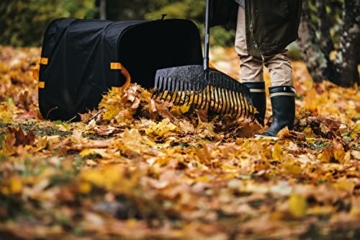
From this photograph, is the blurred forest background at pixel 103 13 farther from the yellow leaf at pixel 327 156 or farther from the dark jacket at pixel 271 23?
the yellow leaf at pixel 327 156

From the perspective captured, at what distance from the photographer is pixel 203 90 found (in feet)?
13.0

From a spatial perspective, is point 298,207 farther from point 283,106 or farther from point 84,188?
point 283,106

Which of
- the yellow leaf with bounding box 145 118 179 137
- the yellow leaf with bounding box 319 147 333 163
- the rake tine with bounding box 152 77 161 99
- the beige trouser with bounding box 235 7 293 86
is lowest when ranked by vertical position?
the yellow leaf with bounding box 145 118 179 137

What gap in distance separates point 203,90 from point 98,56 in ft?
2.48

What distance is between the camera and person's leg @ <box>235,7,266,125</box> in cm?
418

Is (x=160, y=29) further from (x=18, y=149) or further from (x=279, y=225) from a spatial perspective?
(x=279, y=225)

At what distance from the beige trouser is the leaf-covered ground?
0.35 metres

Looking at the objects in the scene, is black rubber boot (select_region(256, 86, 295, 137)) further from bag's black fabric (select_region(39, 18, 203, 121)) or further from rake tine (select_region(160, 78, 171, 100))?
bag's black fabric (select_region(39, 18, 203, 121))

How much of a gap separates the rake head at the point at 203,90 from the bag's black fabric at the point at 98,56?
1.06 ft

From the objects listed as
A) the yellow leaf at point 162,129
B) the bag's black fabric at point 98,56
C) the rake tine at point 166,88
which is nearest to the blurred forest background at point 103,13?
the bag's black fabric at point 98,56

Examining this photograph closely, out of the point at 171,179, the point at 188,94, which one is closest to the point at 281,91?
the point at 188,94

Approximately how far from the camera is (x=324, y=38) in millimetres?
7535

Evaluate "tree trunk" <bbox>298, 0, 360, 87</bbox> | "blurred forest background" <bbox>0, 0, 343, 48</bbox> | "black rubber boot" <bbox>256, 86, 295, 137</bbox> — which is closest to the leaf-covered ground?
"black rubber boot" <bbox>256, 86, 295, 137</bbox>

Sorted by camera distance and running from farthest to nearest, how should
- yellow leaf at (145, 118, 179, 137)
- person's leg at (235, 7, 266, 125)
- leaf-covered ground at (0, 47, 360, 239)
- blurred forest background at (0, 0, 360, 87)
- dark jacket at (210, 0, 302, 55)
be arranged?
blurred forest background at (0, 0, 360, 87) < person's leg at (235, 7, 266, 125) < dark jacket at (210, 0, 302, 55) < yellow leaf at (145, 118, 179, 137) < leaf-covered ground at (0, 47, 360, 239)
